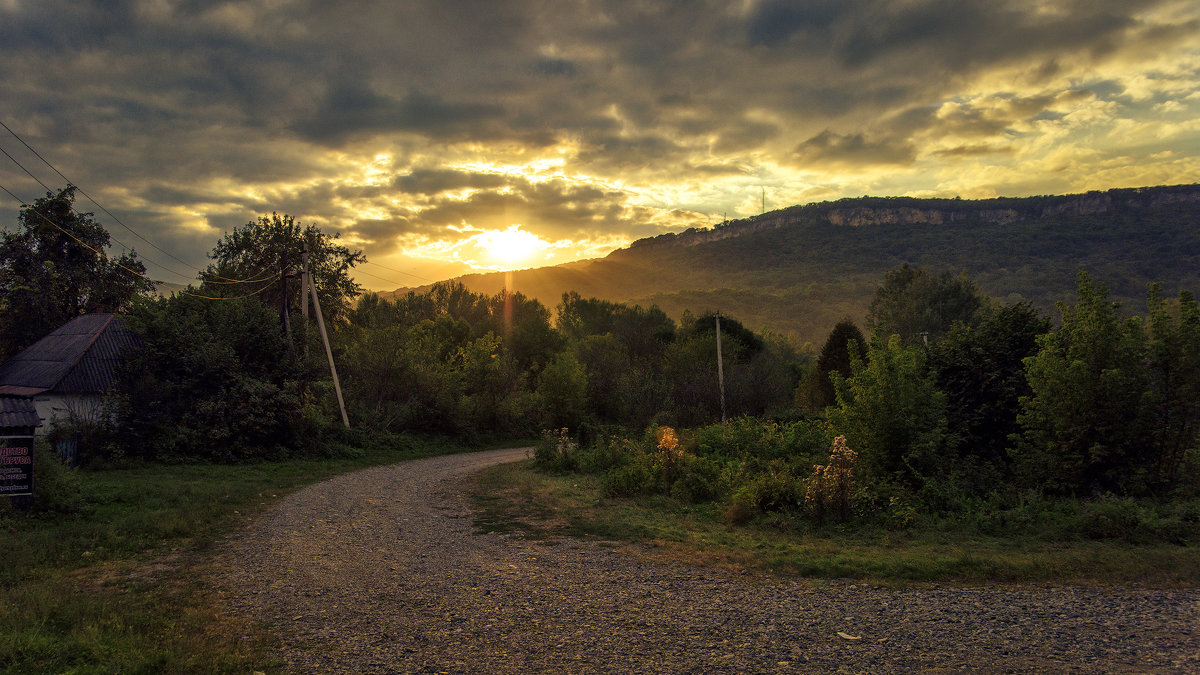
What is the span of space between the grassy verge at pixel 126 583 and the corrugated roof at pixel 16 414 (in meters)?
1.56

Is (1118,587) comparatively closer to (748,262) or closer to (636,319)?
(636,319)

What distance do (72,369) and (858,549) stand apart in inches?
1010

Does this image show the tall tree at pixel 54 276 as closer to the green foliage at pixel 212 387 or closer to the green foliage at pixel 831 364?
the green foliage at pixel 212 387

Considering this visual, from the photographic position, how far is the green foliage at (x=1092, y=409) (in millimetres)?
10617

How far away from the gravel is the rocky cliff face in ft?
394

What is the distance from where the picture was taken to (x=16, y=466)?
11516mm

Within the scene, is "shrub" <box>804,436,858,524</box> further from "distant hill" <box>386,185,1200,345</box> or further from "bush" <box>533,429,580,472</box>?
"distant hill" <box>386,185,1200,345</box>

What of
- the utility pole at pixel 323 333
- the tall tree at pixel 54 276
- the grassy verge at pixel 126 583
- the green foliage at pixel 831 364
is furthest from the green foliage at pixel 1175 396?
the tall tree at pixel 54 276

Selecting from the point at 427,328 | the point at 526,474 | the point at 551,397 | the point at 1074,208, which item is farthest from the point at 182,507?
the point at 1074,208

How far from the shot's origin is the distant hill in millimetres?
79288

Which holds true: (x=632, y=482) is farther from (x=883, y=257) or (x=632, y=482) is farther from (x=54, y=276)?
(x=883, y=257)

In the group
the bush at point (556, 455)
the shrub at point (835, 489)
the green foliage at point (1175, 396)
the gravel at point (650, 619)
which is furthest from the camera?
the bush at point (556, 455)

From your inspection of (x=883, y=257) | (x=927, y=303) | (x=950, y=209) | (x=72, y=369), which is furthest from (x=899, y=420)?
(x=950, y=209)

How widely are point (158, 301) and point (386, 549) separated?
1977 cm
